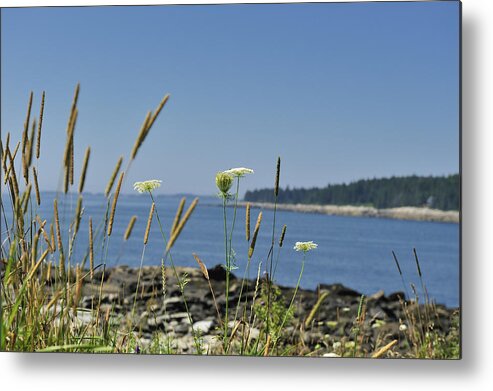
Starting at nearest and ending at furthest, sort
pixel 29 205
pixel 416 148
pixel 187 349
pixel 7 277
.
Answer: pixel 7 277, pixel 29 205, pixel 416 148, pixel 187 349

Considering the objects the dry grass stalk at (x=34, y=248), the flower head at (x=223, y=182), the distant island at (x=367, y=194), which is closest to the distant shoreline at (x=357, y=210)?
the distant island at (x=367, y=194)

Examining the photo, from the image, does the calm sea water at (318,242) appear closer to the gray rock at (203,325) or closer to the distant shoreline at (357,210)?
the distant shoreline at (357,210)

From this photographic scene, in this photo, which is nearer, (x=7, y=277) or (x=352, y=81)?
(x=7, y=277)

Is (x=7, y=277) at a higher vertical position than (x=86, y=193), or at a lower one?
lower

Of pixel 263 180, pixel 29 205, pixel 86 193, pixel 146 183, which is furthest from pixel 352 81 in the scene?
pixel 29 205

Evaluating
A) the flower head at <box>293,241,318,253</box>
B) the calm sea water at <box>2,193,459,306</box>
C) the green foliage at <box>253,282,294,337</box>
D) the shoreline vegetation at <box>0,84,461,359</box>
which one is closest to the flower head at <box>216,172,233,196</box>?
the shoreline vegetation at <box>0,84,461,359</box>

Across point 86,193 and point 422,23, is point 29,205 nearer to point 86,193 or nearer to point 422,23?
point 86,193
